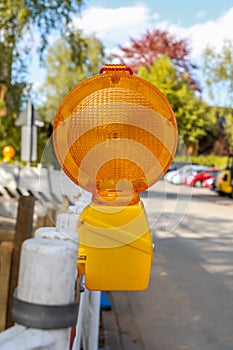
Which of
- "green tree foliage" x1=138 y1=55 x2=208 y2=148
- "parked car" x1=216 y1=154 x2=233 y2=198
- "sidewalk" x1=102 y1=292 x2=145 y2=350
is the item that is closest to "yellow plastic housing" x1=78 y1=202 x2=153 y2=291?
"sidewalk" x1=102 y1=292 x2=145 y2=350

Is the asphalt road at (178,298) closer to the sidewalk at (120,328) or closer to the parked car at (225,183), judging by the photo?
the sidewalk at (120,328)

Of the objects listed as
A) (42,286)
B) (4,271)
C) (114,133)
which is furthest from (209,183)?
(42,286)

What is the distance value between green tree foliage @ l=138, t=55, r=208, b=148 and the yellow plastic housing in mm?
30226

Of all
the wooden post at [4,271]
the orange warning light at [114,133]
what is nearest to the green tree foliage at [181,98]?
the wooden post at [4,271]

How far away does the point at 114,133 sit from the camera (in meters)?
1.38

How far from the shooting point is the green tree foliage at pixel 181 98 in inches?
1313

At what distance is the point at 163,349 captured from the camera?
13.6ft

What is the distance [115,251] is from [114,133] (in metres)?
0.31

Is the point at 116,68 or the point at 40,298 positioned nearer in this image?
the point at 40,298

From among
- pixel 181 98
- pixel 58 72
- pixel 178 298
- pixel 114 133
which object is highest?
pixel 58 72

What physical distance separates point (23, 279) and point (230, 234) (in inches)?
396

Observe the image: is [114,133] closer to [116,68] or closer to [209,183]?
[116,68]

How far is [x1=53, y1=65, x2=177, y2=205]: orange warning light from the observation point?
1348 millimetres

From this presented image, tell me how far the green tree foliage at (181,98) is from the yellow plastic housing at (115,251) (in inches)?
1190
